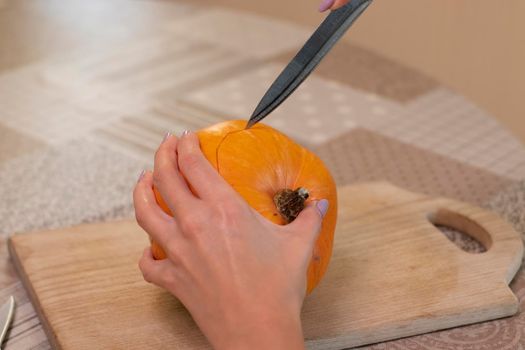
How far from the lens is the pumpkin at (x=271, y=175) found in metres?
0.80

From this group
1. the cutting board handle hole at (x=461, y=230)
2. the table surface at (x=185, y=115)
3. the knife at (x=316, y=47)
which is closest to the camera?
the knife at (x=316, y=47)

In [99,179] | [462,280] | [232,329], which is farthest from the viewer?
[99,179]

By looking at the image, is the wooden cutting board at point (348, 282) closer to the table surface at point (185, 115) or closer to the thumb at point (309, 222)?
the table surface at point (185, 115)

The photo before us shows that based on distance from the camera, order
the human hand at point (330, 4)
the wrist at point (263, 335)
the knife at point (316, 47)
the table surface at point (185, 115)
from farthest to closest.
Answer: the table surface at point (185, 115), the human hand at point (330, 4), the knife at point (316, 47), the wrist at point (263, 335)

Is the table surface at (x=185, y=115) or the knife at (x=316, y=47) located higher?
the knife at (x=316, y=47)

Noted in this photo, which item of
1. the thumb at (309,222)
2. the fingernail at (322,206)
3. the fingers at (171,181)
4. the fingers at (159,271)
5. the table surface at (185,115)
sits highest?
the thumb at (309,222)

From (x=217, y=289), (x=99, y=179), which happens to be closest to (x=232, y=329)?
(x=217, y=289)

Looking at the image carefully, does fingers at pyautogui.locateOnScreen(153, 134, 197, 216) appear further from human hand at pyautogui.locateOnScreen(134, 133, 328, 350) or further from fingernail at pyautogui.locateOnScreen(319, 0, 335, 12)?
fingernail at pyautogui.locateOnScreen(319, 0, 335, 12)

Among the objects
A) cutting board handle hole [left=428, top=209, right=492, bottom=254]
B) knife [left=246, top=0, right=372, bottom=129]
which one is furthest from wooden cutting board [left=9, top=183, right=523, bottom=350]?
knife [left=246, top=0, right=372, bottom=129]

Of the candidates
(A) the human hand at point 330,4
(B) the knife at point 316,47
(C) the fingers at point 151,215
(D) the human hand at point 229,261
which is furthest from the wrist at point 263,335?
(A) the human hand at point 330,4

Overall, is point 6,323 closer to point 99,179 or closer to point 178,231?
point 178,231

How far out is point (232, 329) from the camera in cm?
67

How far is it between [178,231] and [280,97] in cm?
18

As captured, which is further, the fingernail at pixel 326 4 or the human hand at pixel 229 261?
the fingernail at pixel 326 4
